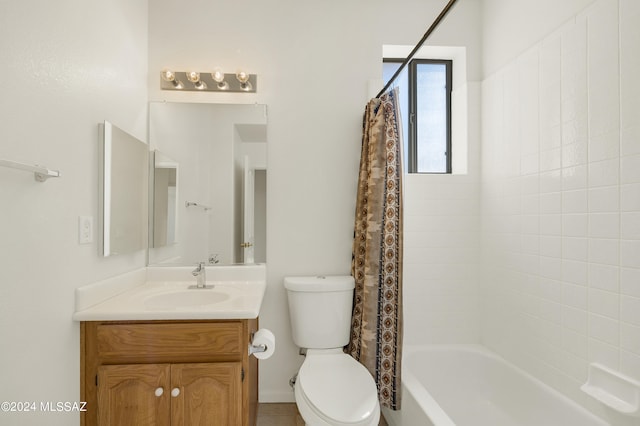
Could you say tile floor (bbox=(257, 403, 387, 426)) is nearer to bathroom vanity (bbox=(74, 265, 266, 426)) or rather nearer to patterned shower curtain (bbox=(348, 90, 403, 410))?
patterned shower curtain (bbox=(348, 90, 403, 410))

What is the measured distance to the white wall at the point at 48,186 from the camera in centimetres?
98

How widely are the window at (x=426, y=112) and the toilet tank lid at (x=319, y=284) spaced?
94 centimetres

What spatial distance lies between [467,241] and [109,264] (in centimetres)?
209

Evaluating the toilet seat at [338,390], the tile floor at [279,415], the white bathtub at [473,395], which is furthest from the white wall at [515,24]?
the tile floor at [279,415]

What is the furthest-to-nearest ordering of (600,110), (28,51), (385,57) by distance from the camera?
(385,57), (600,110), (28,51)

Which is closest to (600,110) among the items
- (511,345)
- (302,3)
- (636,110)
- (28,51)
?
(636,110)

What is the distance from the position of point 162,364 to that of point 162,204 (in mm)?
1007

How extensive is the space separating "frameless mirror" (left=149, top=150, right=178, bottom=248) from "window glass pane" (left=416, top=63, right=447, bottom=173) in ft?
5.43

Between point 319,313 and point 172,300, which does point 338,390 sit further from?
point 172,300

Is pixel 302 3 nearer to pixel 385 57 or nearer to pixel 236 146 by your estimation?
pixel 385 57

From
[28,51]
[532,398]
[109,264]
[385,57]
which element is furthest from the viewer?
[385,57]

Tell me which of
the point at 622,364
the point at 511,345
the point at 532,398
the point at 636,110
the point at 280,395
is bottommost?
the point at 280,395

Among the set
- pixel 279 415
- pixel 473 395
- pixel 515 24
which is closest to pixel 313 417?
pixel 279 415

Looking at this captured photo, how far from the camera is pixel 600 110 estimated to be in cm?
135
